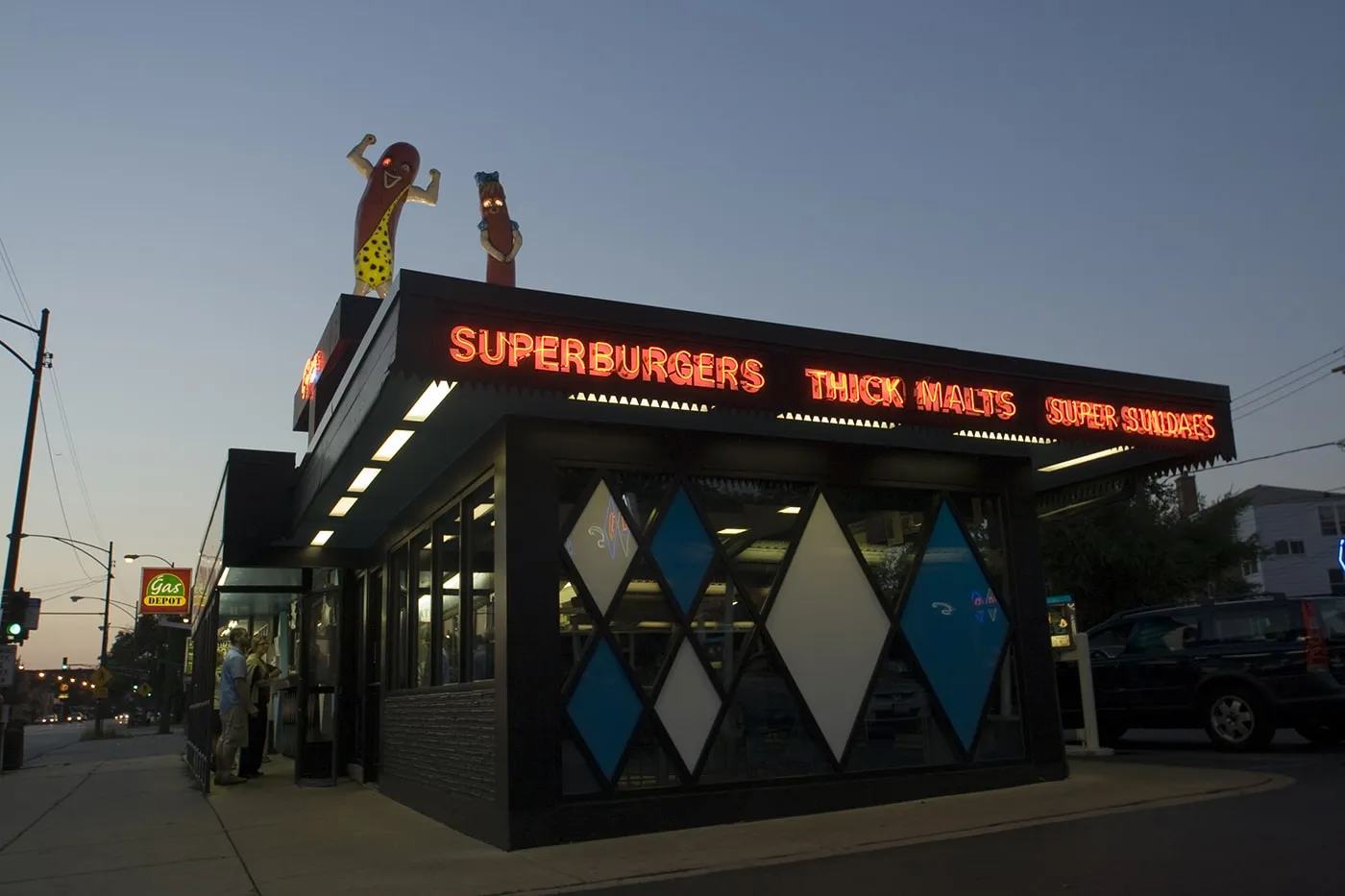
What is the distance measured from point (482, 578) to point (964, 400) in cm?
424

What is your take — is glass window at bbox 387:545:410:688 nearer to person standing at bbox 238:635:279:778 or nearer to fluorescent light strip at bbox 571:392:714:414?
person standing at bbox 238:635:279:778

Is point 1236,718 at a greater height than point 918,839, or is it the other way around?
point 1236,718

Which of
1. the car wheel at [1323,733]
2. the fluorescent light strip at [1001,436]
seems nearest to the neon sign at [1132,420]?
the fluorescent light strip at [1001,436]

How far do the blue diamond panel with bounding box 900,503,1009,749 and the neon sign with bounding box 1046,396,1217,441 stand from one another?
1.66 m

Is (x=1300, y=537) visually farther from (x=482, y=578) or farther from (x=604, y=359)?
(x=604, y=359)

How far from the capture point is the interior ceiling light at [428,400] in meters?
7.08

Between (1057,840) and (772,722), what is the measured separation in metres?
2.50

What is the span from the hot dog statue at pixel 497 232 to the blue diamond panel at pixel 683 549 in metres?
4.87

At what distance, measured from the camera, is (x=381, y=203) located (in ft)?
49.4

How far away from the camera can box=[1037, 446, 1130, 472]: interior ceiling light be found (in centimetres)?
1001

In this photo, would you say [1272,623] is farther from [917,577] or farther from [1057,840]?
[1057,840]

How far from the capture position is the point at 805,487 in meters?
9.61

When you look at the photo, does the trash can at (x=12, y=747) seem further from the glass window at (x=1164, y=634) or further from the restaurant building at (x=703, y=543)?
the glass window at (x=1164, y=634)

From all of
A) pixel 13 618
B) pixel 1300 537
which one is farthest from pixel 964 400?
pixel 1300 537
